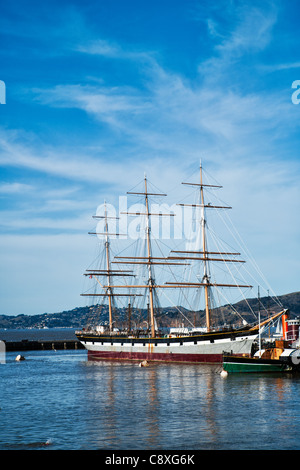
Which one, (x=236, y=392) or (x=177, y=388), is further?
(x=177, y=388)

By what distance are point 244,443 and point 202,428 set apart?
3726 mm

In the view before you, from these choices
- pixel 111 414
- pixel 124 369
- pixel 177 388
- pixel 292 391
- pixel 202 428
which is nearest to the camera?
pixel 202 428

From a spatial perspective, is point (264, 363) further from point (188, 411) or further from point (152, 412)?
point (152, 412)

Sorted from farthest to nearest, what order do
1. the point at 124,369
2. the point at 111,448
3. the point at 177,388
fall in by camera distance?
1. the point at 124,369
2. the point at 177,388
3. the point at 111,448

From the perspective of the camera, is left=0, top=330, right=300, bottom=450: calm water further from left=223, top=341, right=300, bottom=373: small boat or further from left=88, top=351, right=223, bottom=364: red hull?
left=88, top=351, right=223, bottom=364: red hull

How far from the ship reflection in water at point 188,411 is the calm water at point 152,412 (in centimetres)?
5

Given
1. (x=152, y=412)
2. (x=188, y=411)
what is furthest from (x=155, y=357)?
(x=188, y=411)

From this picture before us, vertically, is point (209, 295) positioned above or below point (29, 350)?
above

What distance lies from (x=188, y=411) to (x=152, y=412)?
2456mm

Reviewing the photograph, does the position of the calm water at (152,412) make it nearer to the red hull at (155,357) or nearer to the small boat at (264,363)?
the small boat at (264,363)

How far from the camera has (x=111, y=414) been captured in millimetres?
33750

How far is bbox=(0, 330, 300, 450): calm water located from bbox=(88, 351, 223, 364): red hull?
8624mm
